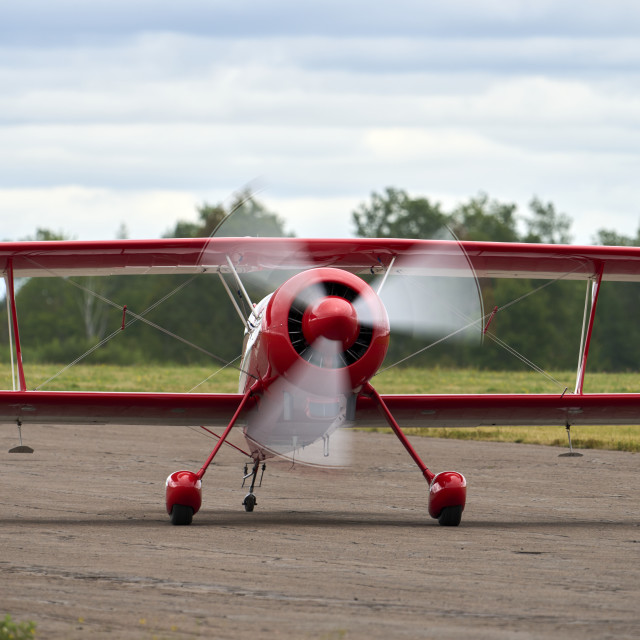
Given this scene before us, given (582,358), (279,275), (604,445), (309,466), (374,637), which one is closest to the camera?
(374,637)

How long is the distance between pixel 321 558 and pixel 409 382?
35421 mm

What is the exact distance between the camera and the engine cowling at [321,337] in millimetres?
11734

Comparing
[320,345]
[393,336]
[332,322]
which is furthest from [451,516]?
[393,336]

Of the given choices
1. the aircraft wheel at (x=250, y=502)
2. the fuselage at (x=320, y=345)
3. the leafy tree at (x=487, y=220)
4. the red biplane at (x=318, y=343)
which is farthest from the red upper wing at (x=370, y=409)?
the leafy tree at (x=487, y=220)

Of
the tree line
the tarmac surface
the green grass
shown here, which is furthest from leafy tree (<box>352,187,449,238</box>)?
the tarmac surface

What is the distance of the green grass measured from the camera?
30.9 metres

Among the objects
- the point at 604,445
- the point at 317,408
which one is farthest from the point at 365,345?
the point at 604,445

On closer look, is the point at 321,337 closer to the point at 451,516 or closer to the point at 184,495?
the point at 184,495

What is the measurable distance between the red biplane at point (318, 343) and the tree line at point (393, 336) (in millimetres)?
39860

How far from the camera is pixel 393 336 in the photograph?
79.8 m

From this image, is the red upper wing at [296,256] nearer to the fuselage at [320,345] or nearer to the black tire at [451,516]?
the fuselage at [320,345]

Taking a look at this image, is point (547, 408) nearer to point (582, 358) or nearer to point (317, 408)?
point (582, 358)

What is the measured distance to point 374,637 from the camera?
21.9 ft

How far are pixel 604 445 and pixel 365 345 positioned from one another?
14983 mm
